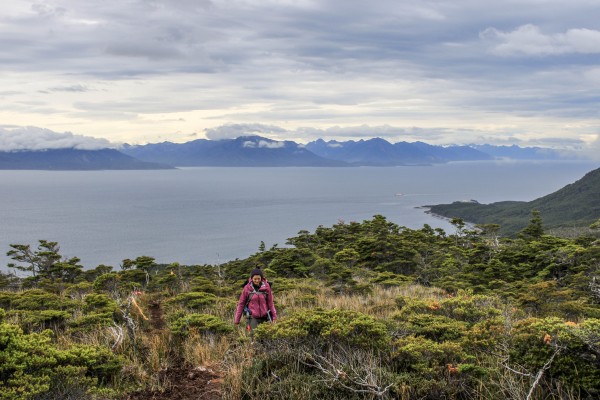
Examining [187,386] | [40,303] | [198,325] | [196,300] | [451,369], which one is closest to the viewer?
[451,369]

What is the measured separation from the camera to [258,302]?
301 inches

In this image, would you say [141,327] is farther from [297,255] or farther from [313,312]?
[297,255]

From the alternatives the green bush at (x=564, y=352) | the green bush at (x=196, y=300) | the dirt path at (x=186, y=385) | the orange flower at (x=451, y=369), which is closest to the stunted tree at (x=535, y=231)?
the green bush at (x=196, y=300)

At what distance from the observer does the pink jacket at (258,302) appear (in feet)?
25.0

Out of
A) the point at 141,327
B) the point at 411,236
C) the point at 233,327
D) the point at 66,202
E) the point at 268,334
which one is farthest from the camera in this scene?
the point at 66,202

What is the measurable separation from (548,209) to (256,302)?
494ft

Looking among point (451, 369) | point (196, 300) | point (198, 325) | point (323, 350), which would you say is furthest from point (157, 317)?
point (451, 369)

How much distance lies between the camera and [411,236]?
24.7m

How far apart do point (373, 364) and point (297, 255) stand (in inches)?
631

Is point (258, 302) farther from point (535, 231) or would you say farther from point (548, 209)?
point (548, 209)

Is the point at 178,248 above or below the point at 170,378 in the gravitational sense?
below

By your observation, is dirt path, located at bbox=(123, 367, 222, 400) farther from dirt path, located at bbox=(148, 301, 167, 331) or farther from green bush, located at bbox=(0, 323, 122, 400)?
dirt path, located at bbox=(148, 301, 167, 331)

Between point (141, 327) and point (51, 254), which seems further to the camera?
point (51, 254)

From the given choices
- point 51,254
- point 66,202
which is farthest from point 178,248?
point 66,202
